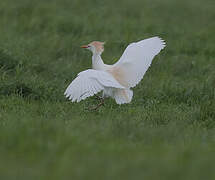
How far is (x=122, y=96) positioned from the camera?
7.57 metres

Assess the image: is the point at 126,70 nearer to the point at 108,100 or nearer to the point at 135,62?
the point at 135,62

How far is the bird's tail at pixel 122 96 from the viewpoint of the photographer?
7535 mm

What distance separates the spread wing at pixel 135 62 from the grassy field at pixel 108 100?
0.46 meters

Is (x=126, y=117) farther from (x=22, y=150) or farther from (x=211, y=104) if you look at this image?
(x=22, y=150)

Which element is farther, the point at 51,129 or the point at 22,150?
the point at 51,129

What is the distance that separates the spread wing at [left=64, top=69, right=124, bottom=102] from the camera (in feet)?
22.4

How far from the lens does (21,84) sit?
328 inches

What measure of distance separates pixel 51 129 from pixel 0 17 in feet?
26.1

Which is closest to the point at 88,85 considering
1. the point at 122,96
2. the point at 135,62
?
the point at 122,96

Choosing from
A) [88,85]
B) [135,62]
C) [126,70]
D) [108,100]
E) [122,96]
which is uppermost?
[135,62]

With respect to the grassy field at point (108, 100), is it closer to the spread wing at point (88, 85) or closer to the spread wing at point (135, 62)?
the spread wing at point (88, 85)

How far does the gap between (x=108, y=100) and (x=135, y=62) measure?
104 centimetres

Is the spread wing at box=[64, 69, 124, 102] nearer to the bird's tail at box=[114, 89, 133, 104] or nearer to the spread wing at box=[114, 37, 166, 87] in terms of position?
the bird's tail at box=[114, 89, 133, 104]

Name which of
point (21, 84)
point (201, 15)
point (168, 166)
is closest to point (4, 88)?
point (21, 84)
